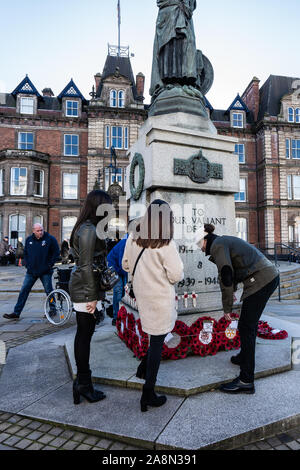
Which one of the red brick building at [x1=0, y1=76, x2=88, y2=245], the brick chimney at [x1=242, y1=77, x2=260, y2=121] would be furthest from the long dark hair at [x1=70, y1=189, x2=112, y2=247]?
the brick chimney at [x1=242, y1=77, x2=260, y2=121]

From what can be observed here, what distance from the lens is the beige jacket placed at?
262 cm

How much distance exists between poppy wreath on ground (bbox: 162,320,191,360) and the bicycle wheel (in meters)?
3.31

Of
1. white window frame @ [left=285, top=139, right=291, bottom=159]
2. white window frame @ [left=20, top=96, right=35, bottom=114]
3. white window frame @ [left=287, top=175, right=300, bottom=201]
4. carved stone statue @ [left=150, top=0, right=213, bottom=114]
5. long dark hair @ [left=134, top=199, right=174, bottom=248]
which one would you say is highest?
white window frame @ [left=20, top=96, right=35, bottom=114]

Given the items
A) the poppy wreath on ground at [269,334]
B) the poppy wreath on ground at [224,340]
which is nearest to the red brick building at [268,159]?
the poppy wreath on ground at [269,334]

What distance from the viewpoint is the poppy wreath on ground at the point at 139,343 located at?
12.0 ft

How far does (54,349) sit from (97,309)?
2181mm

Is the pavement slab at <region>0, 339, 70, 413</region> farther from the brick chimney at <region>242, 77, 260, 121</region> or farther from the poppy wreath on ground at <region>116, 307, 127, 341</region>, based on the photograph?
the brick chimney at <region>242, 77, 260, 121</region>

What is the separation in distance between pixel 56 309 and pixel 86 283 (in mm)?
4233

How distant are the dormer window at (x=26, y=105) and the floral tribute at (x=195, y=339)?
2884 centimetres

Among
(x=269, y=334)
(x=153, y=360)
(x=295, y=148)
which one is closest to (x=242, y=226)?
(x=295, y=148)

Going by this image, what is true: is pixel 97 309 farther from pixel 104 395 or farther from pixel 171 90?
pixel 171 90

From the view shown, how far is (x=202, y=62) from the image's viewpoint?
17.9 ft

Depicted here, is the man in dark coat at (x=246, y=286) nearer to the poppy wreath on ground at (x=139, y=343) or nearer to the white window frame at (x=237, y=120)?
the poppy wreath on ground at (x=139, y=343)
